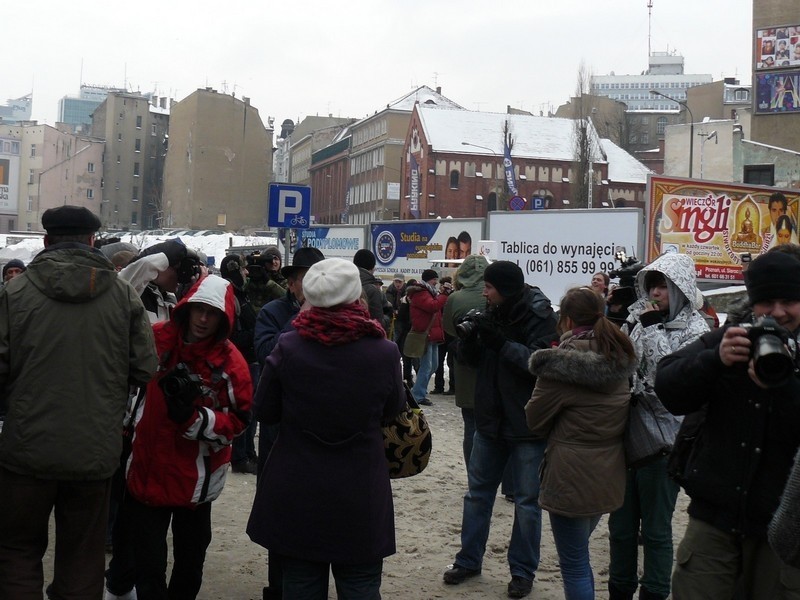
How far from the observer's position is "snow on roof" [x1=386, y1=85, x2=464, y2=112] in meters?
93.2

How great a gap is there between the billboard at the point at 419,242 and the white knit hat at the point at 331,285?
19.8 metres

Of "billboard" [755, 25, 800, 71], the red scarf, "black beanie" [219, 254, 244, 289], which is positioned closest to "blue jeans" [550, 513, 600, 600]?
the red scarf

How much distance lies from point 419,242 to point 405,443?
73.5ft

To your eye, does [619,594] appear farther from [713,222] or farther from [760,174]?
[760,174]

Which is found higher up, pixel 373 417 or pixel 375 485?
pixel 373 417

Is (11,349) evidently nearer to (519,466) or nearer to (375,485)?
(375,485)

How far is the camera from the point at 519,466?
5.81 meters

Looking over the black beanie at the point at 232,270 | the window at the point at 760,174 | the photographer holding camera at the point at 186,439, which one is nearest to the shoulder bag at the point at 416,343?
the black beanie at the point at 232,270

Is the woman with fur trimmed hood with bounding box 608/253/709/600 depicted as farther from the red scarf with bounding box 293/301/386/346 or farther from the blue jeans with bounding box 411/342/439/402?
the blue jeans with bounding box 411/342/439/402

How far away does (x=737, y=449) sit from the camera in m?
3.49

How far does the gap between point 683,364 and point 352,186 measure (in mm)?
97656

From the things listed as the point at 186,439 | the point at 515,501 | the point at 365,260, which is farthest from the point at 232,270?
the point at 186,439

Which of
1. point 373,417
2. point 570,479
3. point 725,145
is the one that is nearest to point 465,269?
point 570,479

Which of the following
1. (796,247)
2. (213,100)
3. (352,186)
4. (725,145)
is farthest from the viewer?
(352,186)
